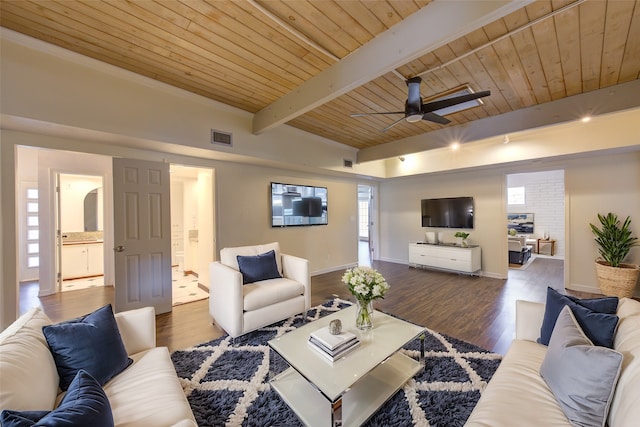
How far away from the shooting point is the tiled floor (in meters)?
3.90

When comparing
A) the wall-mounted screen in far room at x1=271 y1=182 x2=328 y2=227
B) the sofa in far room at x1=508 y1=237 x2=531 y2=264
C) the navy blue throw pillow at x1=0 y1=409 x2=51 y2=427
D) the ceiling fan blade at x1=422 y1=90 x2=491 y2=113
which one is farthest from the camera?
the sofa in far room at x1=508 y1=237 x2=531 y2=264

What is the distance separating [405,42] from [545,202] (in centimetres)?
832

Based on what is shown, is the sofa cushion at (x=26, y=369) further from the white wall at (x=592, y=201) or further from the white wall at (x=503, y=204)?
the white wall at (x=592, y=201)

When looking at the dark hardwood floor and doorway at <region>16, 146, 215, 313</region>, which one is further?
doorway at <region>16, 146, 215, 313</region>

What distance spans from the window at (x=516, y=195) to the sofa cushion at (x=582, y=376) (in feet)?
26.8

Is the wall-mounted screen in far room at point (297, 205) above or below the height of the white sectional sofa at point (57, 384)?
above

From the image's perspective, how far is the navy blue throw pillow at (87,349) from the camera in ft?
4.16

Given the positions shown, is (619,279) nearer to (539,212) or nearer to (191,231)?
(539,212)

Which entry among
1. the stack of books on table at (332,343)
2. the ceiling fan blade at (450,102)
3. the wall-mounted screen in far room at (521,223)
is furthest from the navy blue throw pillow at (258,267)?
the wall-mounted screen in far room at (521,223)

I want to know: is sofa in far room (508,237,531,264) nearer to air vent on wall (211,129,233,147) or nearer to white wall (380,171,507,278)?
white wall (380,171,507,278)

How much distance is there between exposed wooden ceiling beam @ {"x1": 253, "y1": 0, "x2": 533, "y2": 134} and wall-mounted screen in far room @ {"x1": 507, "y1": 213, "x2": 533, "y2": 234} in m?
7.82

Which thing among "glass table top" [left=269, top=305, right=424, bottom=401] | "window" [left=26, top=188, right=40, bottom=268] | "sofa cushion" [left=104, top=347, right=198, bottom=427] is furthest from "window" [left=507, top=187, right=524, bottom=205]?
"window" [left=26, top=188, right=40, bottom=268]

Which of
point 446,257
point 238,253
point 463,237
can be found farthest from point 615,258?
point 238,253

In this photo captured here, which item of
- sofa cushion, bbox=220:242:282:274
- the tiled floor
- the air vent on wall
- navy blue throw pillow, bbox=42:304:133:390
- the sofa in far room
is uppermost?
the air vent on wall
